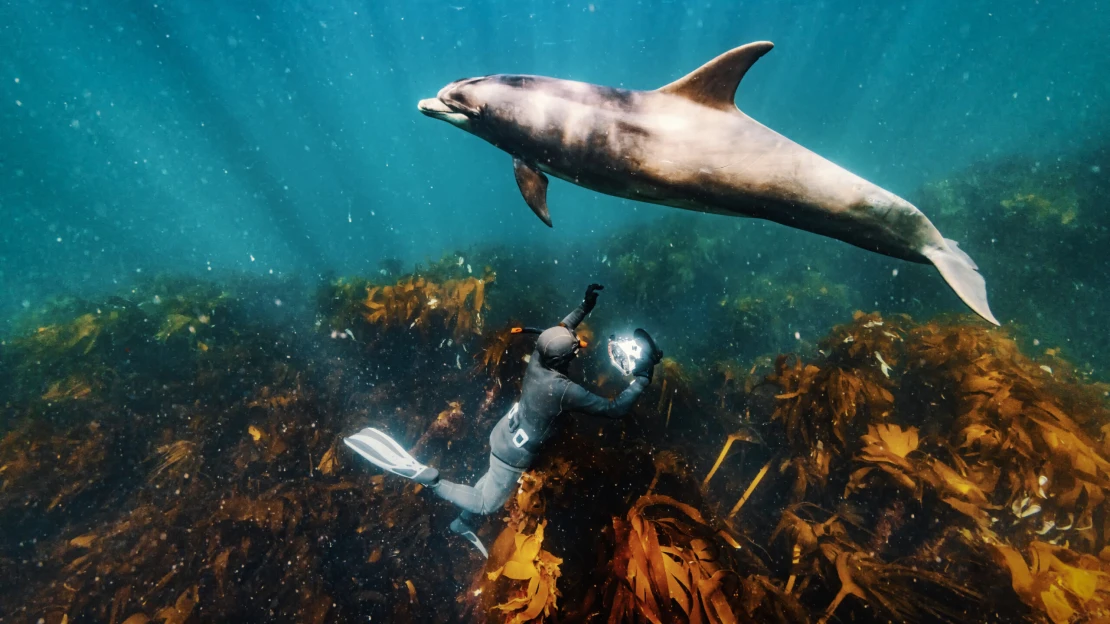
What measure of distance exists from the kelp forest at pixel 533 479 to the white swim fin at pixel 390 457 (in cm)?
101

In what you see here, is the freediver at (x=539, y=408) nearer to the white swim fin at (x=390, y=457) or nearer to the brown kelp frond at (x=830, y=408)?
the white swim fin at (x=390, y=457)

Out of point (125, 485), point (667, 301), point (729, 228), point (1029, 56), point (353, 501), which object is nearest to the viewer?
point (353, 501)

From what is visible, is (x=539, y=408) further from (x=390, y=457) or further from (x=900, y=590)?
(x=900, y=590)

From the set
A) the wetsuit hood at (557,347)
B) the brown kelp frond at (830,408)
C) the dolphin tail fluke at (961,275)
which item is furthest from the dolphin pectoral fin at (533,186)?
the brown kelp frond at (830,408)

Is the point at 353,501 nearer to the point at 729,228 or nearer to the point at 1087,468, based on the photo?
the point at 1087,468

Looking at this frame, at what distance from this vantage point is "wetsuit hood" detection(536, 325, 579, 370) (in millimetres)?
3729

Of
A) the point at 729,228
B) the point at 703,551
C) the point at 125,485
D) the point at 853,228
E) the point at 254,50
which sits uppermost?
the point at 254,50

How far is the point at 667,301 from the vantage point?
40.2ft

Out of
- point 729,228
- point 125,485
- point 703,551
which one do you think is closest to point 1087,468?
point 703,551

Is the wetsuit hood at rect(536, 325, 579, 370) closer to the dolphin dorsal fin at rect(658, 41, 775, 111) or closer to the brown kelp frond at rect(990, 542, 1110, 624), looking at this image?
the dolphin dorsal fin at rect(658, 41, 775, 111)

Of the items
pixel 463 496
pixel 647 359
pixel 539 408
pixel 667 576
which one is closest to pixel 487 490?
pixel 463 496

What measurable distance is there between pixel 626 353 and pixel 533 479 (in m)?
1.66

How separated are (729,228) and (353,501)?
54.3 feet

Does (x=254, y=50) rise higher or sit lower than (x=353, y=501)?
higher
